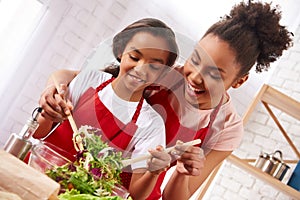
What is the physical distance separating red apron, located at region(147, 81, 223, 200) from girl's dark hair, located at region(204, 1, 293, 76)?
0.26 meters

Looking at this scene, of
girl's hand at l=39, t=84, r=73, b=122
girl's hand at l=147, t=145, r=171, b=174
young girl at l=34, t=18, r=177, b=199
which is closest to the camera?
girl's hand at l=39, t=84, r=73, b=122

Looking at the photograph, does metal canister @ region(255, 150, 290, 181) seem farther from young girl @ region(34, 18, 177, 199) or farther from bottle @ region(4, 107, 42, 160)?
bottle @ region(4, 107, 42, 160)

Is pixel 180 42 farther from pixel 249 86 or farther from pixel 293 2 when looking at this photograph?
pixel 293 2

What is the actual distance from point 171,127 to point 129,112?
242 mm

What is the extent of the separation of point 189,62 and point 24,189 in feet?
4.47

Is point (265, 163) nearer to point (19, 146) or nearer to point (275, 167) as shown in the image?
point (275, 167)

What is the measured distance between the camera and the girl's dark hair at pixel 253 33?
1.77 metres

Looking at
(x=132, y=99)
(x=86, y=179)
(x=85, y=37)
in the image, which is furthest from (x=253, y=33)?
(x=86, y=179)

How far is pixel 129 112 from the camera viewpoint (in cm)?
170

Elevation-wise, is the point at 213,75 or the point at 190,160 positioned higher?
the point at 213,75

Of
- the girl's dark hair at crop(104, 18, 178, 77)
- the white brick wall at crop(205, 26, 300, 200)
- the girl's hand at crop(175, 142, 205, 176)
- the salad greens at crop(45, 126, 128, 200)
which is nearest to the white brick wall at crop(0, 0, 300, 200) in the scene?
the white brick wall at crop(205, 26, 300, 200)

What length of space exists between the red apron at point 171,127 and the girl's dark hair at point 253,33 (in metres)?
0.26

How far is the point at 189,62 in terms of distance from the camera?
1.86 m

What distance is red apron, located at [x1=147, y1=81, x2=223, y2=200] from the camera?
70.4 inches
